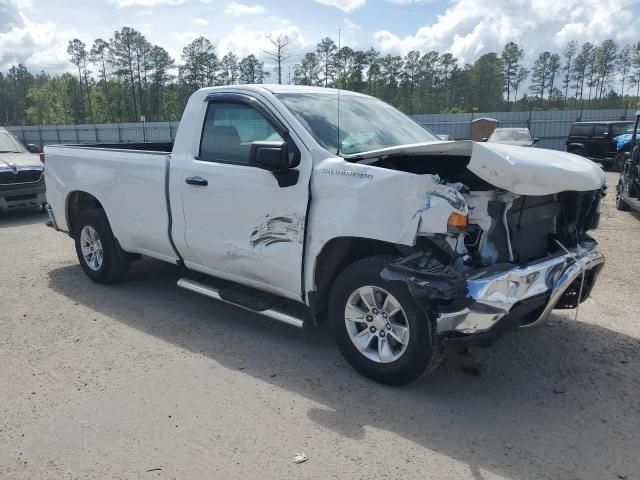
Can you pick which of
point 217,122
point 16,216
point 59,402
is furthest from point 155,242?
point 16,216

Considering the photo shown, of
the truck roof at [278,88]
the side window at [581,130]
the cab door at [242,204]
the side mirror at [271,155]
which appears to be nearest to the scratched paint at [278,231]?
the cab door at [242,204]

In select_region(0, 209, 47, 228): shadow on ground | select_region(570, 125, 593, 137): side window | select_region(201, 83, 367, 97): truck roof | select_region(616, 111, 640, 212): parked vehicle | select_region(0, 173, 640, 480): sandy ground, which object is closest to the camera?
select_region(0, 173, 640, 480): sandy ground

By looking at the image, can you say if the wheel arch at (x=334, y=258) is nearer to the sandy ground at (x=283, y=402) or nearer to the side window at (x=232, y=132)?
the sandy ground at (x=283, y=402)

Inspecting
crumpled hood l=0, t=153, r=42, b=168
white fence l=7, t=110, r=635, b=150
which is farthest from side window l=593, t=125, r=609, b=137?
crumpled hood l=0, t=153, r=42, b=168

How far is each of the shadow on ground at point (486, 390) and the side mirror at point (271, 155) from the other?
1542mm

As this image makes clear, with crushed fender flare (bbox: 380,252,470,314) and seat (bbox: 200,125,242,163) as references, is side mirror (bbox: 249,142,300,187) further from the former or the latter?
crushed fender flare (bbox: 380,252,470,314)

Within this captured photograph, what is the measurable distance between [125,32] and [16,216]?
6734 cm

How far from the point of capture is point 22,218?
1119 cm

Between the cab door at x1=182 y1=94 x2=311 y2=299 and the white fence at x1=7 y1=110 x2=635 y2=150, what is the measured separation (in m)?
10.0

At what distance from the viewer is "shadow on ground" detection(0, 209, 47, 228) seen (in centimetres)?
1057

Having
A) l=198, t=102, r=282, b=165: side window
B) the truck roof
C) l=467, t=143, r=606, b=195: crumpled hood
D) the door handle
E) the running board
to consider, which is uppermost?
the truck roof

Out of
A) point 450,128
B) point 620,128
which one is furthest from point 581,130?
point 450,128

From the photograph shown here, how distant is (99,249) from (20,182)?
5.84 m

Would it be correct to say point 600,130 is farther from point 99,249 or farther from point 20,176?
point 99,249
